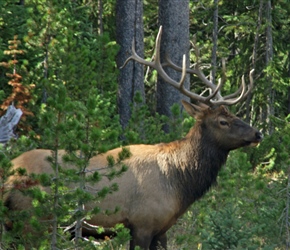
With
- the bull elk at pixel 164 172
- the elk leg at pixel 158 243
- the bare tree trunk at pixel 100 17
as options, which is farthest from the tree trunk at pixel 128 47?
the bare tree trunk at pixel 100 17

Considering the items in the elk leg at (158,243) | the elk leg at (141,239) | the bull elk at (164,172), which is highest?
the bull elk at (164,172)

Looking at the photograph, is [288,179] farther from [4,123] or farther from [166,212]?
[4,123]

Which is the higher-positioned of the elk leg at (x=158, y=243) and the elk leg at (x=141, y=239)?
the elk leg at (x=141, y=239)

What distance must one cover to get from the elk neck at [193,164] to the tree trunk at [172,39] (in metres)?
3.70

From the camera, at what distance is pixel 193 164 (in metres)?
9.80

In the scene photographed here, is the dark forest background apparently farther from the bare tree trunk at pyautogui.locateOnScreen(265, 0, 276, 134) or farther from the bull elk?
the bull elk

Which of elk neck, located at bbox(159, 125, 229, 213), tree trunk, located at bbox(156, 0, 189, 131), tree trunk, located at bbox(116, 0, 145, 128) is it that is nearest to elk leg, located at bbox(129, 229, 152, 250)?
elk neck, located at bbox(159, 125, 229, 213)

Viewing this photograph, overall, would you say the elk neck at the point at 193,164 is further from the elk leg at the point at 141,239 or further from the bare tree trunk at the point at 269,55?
the bare tree trunk at the point at 269,55

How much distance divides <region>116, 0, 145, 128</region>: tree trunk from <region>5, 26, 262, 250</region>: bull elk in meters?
3.77

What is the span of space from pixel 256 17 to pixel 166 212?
39.0ft

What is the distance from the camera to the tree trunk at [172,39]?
13.7 m

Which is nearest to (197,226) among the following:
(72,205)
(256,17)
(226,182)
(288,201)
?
(226,182)

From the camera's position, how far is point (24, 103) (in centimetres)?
1260

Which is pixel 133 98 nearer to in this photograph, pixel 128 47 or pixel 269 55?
pixel 128 47
